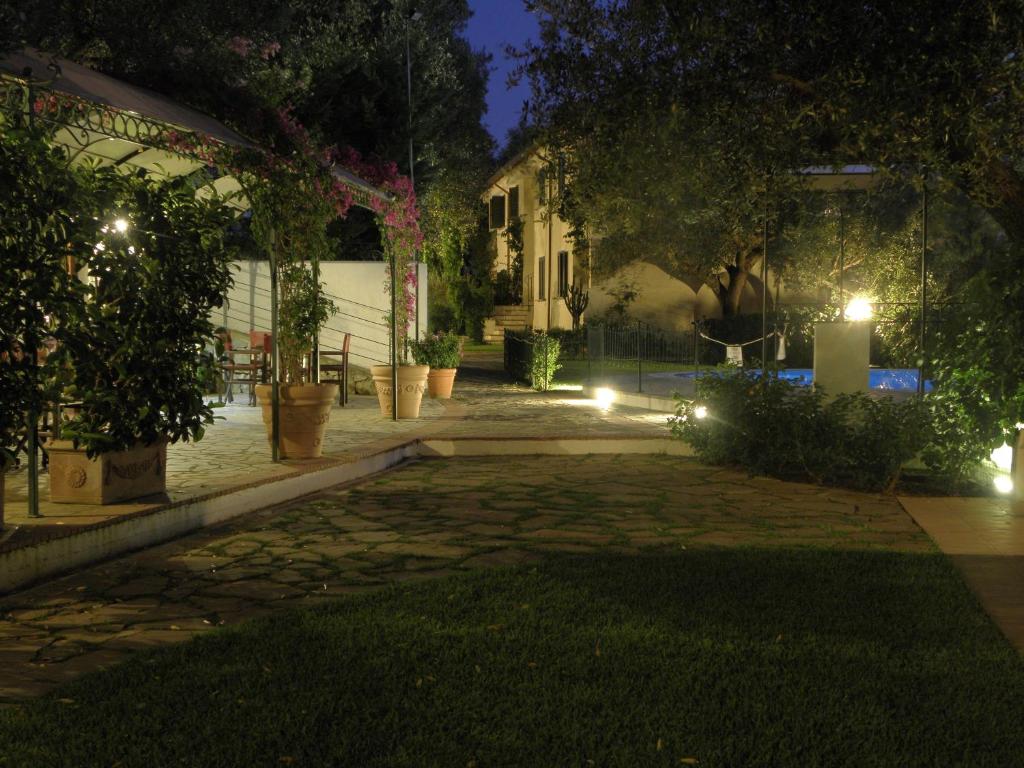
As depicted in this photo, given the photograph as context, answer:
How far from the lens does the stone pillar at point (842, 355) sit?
11.2 meters

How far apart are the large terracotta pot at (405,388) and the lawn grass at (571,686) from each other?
806 cm

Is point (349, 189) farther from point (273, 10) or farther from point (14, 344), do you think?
point (273, 10)

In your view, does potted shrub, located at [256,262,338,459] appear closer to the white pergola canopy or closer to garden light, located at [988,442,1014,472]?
the white pergola canopy

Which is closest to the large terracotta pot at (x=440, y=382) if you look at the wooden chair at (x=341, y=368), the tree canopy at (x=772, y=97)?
the wooden chair at (x=341, y=368)

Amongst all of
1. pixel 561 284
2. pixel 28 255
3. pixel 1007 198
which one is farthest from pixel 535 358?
pixel 28 255

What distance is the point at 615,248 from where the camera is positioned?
88.0ft

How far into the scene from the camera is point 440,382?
16.7 meters

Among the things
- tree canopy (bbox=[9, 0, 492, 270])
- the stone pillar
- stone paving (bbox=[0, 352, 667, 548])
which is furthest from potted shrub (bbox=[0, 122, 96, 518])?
the stone pillar

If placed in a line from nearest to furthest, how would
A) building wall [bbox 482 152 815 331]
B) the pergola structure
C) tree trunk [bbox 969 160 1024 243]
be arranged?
1. the pergola structure
2. tree trunk [bbox 969 160 1024 243]
3. building wall [bbox 482 152 815 331]

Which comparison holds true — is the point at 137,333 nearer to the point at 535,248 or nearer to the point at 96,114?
the point at 96,114

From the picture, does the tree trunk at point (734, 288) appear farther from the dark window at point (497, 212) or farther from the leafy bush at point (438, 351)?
the leafy bush at point (438, 351)

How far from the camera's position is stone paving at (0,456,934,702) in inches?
185

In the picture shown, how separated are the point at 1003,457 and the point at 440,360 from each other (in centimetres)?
962

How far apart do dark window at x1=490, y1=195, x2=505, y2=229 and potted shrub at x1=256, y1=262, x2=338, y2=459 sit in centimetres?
3125
